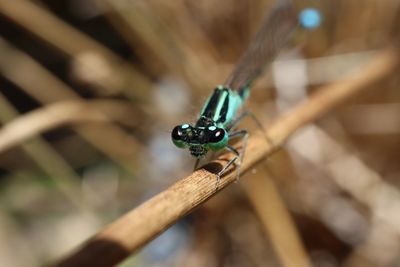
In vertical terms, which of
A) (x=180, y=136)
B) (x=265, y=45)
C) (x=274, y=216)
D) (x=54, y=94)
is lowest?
(x=274, y=216)

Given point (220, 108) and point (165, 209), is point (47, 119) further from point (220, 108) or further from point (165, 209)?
point (165, 209)

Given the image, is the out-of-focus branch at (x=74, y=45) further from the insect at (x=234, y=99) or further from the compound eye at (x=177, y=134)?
the compound eye at (x=177, y=134)

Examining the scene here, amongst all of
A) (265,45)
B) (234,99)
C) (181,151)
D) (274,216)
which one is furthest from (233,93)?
(181,151)

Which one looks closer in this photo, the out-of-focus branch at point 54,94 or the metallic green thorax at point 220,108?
the metallic green thorax at point 220,108

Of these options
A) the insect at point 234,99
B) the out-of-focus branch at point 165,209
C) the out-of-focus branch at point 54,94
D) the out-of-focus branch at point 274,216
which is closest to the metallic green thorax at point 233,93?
the insect at point 234,99

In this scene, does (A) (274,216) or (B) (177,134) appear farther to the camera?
(A) (274,216)

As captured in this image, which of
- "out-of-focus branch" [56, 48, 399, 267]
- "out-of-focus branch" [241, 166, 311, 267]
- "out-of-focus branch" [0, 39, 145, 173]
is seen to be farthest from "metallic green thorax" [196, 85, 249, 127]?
"out-of-focus branch" [0, 39, 145, 173]

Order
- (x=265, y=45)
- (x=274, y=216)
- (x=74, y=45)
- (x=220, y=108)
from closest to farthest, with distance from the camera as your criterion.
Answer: (x=220, y=108) → (x=274, y=216) → (x=265, y=45) → (x=74, y=45)

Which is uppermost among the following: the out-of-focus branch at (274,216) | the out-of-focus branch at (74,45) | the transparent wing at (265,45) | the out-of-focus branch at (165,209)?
the out-of-focus branch at (74,45)
